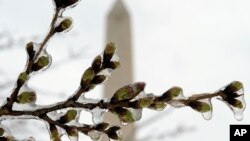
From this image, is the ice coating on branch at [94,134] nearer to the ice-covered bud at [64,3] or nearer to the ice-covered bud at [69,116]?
the ice-covered bud at [69,116]

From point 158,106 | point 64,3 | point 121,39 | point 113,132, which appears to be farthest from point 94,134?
point 121,39

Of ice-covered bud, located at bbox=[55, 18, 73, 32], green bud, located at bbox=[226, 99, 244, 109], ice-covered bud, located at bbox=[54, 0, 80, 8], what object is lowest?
green bud, located at bbox=[226, 99, 244, 109]

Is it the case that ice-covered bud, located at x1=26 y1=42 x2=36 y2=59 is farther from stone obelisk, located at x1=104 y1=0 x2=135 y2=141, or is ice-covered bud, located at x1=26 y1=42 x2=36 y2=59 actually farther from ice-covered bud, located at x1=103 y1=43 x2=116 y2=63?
stone obelisk, located at x1=104 y1=0 x2=135 y2=141

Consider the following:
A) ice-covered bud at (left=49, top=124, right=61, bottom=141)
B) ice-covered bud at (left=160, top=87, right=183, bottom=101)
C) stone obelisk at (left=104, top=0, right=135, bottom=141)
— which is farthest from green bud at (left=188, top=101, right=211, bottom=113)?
stone obelisk at (left=104, top=0, right=135, bottom=141)

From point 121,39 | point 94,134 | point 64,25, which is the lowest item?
point 121,39

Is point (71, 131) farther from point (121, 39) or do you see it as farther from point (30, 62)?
point (121, 39)

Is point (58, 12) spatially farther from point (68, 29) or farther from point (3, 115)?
point (3, 115)
